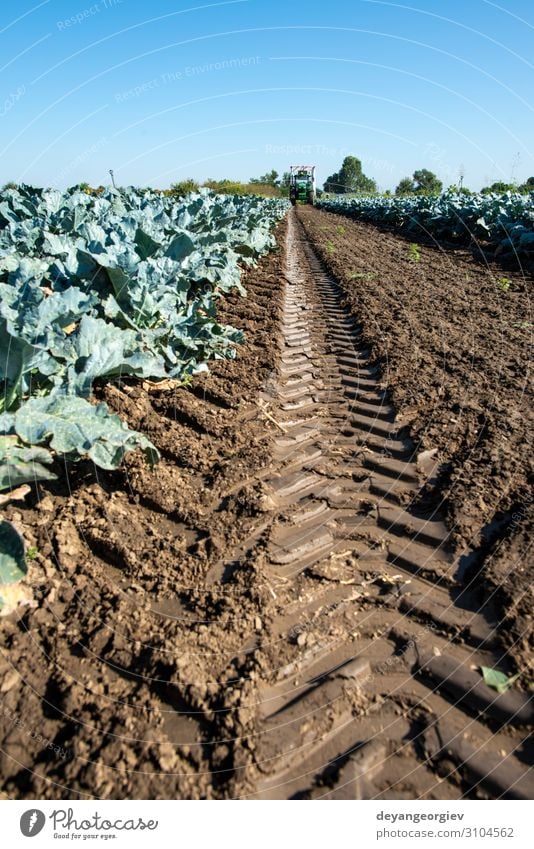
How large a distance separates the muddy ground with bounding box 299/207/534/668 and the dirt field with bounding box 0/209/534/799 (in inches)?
0.7

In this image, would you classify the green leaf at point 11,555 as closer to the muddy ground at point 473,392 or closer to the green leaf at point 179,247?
the muddy ground at point 473,392

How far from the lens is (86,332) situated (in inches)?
129

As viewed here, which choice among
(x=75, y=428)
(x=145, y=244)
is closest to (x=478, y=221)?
(x=145, y=244)

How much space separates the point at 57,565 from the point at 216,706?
108 centimetres

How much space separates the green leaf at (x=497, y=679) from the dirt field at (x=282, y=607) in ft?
0.10

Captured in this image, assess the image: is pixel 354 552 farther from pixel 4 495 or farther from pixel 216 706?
pixel 4 495

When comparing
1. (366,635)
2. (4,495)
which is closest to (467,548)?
(366,635)

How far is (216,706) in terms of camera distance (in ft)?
6.11

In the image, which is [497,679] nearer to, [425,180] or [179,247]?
[179,247]

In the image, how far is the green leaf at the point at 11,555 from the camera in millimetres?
2100

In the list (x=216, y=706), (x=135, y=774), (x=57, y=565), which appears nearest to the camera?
(x=135, y=774)

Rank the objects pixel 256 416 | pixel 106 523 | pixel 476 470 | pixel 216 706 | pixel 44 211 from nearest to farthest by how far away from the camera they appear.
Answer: pixel 216 706
pixel 106 523
pixel 476 470
pixel 256 416
pixel 44 211
